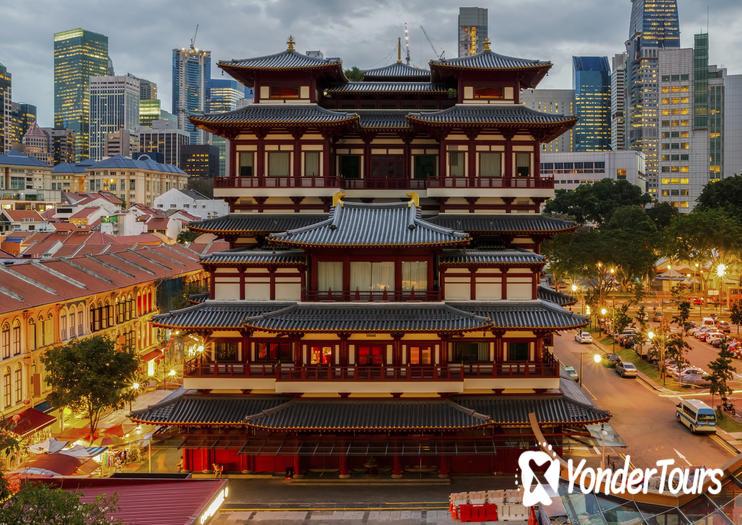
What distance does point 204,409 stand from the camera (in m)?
34.8

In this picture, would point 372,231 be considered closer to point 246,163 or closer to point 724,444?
point 246,163

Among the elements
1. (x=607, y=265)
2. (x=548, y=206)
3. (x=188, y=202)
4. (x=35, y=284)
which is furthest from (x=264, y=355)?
(x=188, y=202)

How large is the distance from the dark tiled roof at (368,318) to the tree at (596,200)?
120146mm

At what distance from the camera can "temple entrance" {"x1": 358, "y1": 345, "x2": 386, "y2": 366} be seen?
35.8 m

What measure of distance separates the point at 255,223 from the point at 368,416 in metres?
14.7

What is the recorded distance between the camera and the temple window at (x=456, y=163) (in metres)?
40.8

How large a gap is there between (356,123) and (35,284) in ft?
99.1

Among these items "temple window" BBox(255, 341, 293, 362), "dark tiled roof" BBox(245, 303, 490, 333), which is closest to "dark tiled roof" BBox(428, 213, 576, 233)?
"dark tiled roof" BBox(245, 303, 490, 333)

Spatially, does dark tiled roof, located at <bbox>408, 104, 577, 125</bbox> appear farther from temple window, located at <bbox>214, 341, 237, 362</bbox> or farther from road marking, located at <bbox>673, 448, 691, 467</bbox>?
road marking, located at <bbox>673, 448, 691, 467</bbox>

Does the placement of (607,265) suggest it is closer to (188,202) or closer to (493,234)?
(493,234)

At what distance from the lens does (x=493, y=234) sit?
3966 centimetres

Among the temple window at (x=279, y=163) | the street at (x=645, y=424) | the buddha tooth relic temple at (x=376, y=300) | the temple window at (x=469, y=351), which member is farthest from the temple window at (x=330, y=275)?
the street at (x=645, y=424)

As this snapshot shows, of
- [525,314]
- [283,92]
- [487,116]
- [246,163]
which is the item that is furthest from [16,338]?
[487,116]

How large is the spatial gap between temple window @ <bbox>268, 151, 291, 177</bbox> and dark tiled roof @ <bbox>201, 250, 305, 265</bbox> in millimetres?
6517
